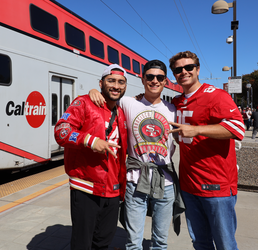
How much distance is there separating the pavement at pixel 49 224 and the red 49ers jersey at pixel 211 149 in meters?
1.24

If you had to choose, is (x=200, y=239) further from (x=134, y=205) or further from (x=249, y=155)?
(x=249, y=155)

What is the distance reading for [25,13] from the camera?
5492mm

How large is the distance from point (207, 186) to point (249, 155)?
4639 mm

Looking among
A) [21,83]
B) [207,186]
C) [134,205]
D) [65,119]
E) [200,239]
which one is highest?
[21,83]

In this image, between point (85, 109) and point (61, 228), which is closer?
point (85, 109)

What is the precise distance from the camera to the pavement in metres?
2.87

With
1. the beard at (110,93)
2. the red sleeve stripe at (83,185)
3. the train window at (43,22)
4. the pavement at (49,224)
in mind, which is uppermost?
the train window at (43,22)

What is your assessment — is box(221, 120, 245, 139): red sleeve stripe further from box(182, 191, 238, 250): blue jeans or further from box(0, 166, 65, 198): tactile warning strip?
box(0, 166, 65, 198): tactile warning strip

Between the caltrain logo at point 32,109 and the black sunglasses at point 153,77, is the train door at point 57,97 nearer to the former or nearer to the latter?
the caltrain logo at point 32,109

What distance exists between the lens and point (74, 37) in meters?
7.22

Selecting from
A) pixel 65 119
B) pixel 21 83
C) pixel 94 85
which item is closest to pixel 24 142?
pixel 21 83

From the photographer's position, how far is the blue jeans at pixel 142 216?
2.18m

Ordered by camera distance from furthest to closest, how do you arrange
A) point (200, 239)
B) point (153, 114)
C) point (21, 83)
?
point (21, 83) → point (153, 114) → point (200, 239)

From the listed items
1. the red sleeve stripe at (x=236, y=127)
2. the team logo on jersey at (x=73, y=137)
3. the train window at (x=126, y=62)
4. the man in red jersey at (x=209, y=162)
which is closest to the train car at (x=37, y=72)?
the train window at (x=126, y=62)
